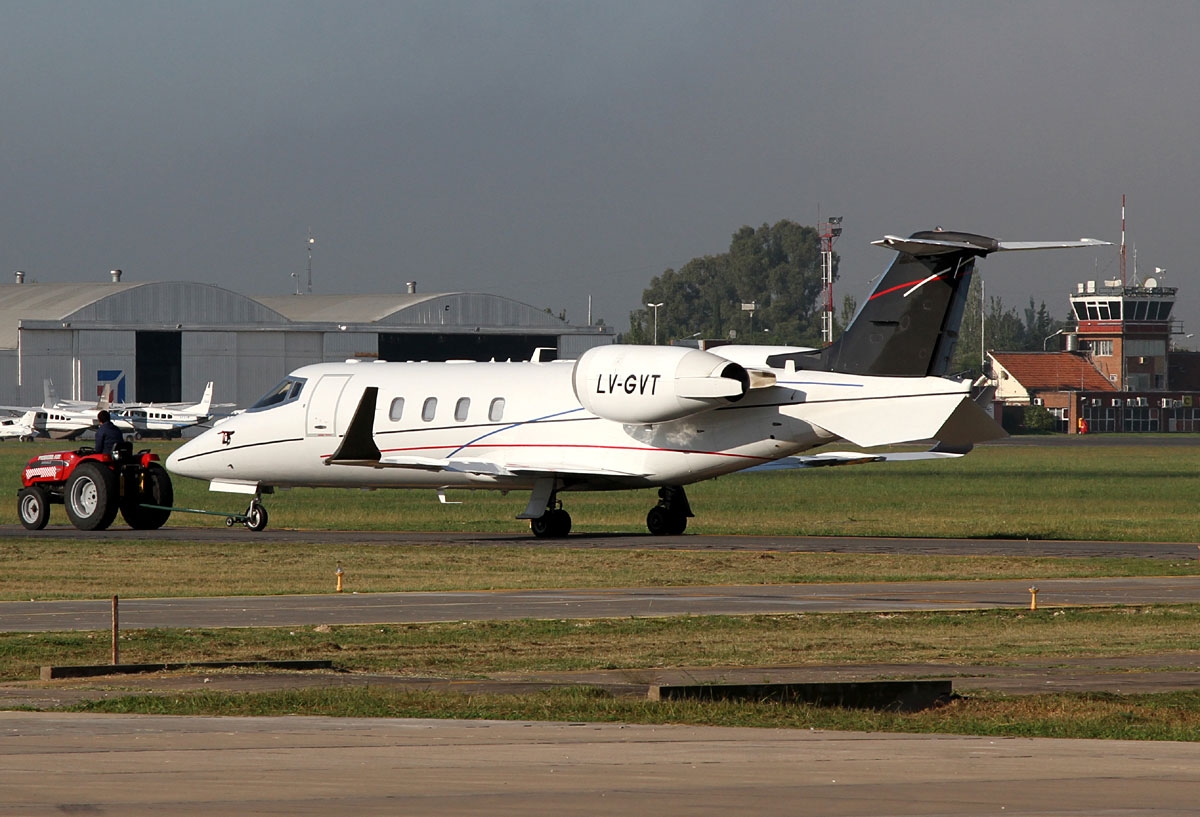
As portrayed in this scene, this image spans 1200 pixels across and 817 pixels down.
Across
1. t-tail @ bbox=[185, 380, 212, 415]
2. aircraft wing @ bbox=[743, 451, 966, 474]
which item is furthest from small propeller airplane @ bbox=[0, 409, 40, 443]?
aircraft wing @ bbox=[743, 451, 966, 474]

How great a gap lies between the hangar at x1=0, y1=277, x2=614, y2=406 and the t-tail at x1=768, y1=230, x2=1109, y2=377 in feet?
274

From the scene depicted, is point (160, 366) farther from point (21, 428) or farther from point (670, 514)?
point (670, 514)

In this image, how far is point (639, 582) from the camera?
2953cm

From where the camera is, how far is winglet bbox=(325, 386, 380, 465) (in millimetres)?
39625

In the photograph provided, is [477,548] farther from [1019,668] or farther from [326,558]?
[1019,668]

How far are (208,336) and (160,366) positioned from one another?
838 cm

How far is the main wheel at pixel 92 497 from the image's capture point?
136ft

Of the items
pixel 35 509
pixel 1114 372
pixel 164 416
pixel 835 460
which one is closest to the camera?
pixel 835 460

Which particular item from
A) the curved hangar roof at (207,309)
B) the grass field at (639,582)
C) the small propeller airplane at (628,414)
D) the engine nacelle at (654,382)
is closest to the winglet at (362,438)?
the small propeller airplane at (628,414)

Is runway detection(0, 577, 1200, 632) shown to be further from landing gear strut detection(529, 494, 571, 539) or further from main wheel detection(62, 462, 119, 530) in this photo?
main wheel detection(62, 462, 119, 530)

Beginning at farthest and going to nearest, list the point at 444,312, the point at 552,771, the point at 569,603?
the point at 444,312
the point at 569,603
the point at 552,771

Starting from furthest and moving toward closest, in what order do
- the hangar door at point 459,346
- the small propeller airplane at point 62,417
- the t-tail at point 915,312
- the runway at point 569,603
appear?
the hangar door at point 459,346 → the small propeller airplane at point 62,417 → the t-tail at point 915,312 → the runway at point 569,603

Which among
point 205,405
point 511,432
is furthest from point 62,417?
point 511,432

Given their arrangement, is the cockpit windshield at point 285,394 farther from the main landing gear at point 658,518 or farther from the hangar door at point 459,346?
the hangar door at point 459,346
